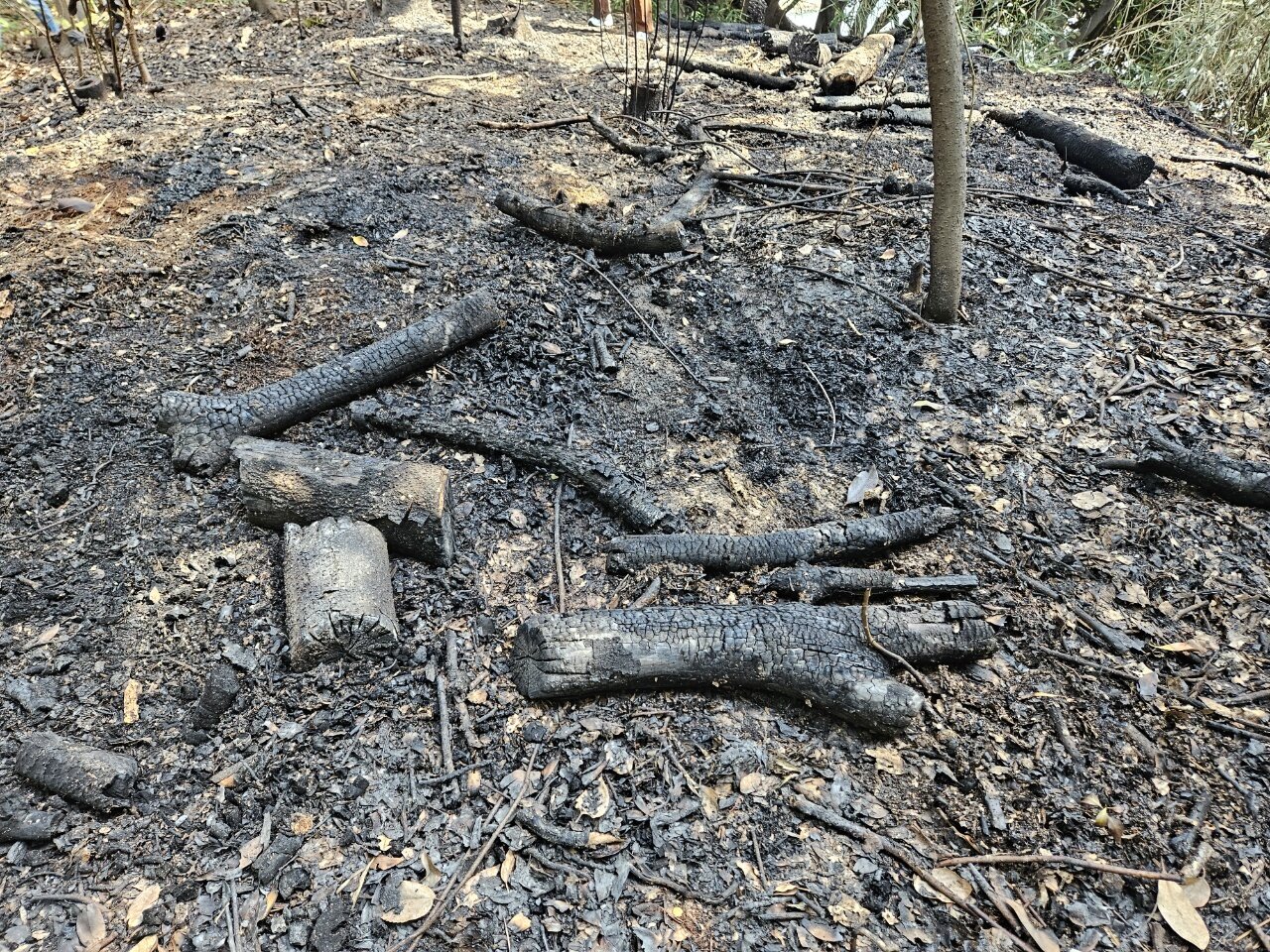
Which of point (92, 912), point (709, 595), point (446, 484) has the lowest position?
point (92, 912)

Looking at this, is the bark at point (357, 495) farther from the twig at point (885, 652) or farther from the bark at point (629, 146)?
the bark at point (629, 146)

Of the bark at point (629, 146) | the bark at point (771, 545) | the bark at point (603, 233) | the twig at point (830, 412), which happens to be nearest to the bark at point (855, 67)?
the bark at point (629, 146)

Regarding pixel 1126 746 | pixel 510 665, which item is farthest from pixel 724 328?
pixel 1126 746

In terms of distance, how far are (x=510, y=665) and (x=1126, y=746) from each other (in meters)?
1.97

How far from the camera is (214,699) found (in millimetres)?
2369

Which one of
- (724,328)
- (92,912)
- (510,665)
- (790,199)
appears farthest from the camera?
(790,199)

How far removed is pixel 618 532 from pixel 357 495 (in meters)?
1.01

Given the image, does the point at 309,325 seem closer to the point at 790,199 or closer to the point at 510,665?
the point at 510,665

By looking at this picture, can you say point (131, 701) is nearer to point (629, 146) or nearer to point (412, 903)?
point (412, 903)

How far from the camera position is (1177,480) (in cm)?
322

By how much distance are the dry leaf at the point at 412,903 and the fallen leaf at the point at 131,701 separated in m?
1.09

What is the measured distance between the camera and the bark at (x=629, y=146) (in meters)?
5.78

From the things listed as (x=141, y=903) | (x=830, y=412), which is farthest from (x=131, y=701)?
(x=830, y=412)

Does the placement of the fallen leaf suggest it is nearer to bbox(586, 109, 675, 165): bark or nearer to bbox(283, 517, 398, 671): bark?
bbox(283, 517, 398, 671): bark
